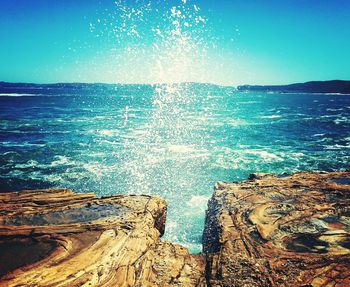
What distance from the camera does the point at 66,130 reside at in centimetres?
2681

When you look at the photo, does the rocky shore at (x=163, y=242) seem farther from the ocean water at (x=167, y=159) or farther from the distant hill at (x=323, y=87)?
the distant hill at (x=323, y=87)

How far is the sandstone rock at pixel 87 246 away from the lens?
149 inches

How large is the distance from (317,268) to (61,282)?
12.3ft

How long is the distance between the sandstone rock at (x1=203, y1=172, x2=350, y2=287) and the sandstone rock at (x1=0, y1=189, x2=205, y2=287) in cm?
65

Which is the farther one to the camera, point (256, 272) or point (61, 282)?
point (256, 272)

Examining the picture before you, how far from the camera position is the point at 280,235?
4918mm

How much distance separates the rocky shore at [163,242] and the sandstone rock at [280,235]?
2 cm

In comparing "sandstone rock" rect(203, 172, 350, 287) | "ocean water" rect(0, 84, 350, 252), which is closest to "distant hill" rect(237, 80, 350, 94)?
"ocean water" rect(0, 84, 350, 252)

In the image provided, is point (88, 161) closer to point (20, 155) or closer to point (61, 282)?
point (20, 155)

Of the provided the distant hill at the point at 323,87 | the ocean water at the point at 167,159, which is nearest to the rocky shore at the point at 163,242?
the ocean water at the point at 167,159

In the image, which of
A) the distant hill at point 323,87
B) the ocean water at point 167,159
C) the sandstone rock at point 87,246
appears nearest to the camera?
the sandstone rock at point 87,246

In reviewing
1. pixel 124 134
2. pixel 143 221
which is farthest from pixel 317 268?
pixel 124 134

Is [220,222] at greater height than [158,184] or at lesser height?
greater

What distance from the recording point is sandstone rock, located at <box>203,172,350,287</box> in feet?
12.6
